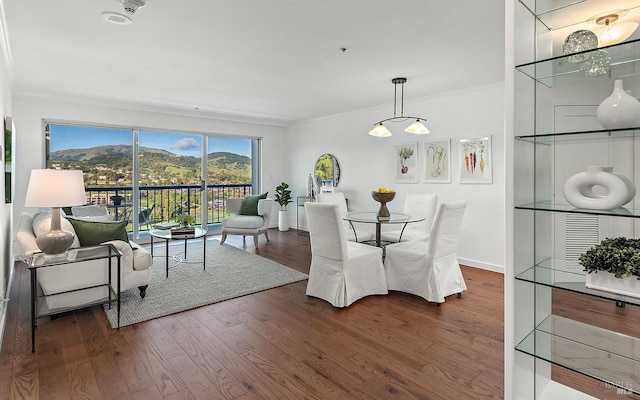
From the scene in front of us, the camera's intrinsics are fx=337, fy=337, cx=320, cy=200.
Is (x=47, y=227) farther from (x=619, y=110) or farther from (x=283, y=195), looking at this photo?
(x=283, y=195)

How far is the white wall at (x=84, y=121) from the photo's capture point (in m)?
4.90

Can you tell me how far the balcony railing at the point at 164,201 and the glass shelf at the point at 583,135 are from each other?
6.07 m

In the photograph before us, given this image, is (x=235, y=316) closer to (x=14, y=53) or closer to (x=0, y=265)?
(x=0, y=265)

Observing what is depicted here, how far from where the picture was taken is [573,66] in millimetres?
1280

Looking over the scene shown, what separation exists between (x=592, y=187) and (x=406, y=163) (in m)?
4.19

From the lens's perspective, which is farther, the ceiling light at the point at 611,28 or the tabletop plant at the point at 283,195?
the tabletop plant at the point at 283,195

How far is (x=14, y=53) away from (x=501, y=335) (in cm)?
506

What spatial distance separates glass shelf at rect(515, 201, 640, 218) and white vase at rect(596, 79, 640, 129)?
0.93 ft

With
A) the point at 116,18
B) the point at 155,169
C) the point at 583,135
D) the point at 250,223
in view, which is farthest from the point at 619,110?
the point at 155,169

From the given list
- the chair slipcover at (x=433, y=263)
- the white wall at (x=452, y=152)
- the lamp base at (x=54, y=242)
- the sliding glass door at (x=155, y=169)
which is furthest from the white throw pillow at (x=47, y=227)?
the white wall at (x=452, y=152)

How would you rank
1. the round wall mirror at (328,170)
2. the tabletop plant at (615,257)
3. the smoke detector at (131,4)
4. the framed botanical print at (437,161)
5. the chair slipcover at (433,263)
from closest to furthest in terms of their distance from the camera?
the tabletop plant at (615,257), the smoke detector at (131,4), the chair slipcover at (433,263), the framed botanical print at (437,161), the round wall mirror at (328,170)

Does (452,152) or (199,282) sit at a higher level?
(452,152)

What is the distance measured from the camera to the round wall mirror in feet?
21.7

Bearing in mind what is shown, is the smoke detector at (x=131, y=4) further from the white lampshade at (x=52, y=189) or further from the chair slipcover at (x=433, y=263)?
the chair slipcover at (x=433, y=263)
